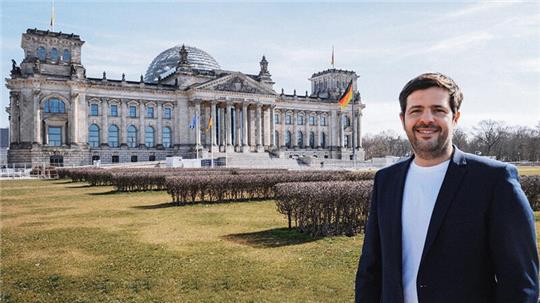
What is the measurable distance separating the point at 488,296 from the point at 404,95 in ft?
4.65

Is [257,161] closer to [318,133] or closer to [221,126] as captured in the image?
[221,126]

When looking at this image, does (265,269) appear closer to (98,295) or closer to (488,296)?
(98,295)

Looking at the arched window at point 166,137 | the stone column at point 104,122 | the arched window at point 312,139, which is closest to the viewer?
the stone column at point 104,122

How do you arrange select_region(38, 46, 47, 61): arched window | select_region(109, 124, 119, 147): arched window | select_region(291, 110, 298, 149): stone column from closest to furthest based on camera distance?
select_region(38, 46, 47, 61): arched window
select_region(109, 124, 119, 147): arched window
select_region(291, 110, 298, 149): stone column

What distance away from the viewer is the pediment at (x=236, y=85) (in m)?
71.2

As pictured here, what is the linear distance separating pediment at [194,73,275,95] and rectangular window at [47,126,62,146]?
22129 mm

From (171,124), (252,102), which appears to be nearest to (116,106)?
(171,124)

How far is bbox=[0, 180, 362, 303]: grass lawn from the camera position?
23.5ft

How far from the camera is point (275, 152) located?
7662 cm

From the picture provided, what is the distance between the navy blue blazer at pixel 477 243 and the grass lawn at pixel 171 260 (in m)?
4.32

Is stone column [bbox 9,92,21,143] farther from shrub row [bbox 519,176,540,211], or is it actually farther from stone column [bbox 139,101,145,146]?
shrub row [bbox 519,176,540,211]

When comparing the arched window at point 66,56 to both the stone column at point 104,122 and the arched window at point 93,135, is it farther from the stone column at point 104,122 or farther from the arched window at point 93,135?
the arched window at point 93,135

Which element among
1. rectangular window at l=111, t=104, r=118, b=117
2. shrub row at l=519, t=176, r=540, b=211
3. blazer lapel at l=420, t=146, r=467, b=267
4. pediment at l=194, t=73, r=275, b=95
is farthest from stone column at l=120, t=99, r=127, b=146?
blazer lapel at l=420, t=146, r=467, b=267

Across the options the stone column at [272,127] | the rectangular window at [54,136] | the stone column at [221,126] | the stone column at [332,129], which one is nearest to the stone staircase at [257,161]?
the stone column at [221,126]
